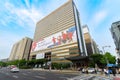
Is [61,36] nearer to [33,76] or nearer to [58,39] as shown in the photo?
[58,39]

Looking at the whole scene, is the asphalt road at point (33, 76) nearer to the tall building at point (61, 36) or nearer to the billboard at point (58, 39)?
the tall building at point (61, 36)

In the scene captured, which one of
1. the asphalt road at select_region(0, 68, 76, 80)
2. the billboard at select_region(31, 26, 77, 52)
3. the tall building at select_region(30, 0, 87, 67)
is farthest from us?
the billboard at select_region(31, 26, 77, 52)

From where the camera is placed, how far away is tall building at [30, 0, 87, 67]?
79938 mm

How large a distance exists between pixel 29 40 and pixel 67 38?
96449mm

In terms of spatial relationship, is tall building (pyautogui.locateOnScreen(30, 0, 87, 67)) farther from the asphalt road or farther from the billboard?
the asphalt road

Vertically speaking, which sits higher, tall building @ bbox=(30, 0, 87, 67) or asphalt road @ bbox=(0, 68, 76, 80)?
tall building @ bbox=(30, 0, 87, 67)

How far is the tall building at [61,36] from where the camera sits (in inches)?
3147

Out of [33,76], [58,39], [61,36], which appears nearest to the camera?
[33,76]

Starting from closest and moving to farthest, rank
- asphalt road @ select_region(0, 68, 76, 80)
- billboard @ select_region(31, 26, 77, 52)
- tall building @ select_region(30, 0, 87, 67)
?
asphalt road @ select_region(0, 68, 76, 80)
tall building @ select_region(30, 0, 87, 67)
billboard @ select_region(31, 26, 77, 52)

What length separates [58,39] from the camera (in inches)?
3755

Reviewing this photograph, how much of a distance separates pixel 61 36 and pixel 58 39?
174 inches

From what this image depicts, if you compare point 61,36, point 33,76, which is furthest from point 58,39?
point 33,76

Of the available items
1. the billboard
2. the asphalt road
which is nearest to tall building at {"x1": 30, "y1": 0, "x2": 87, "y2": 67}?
the billboard

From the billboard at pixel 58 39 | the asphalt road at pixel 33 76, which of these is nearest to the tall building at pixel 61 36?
the billboard at pixel 58 39
